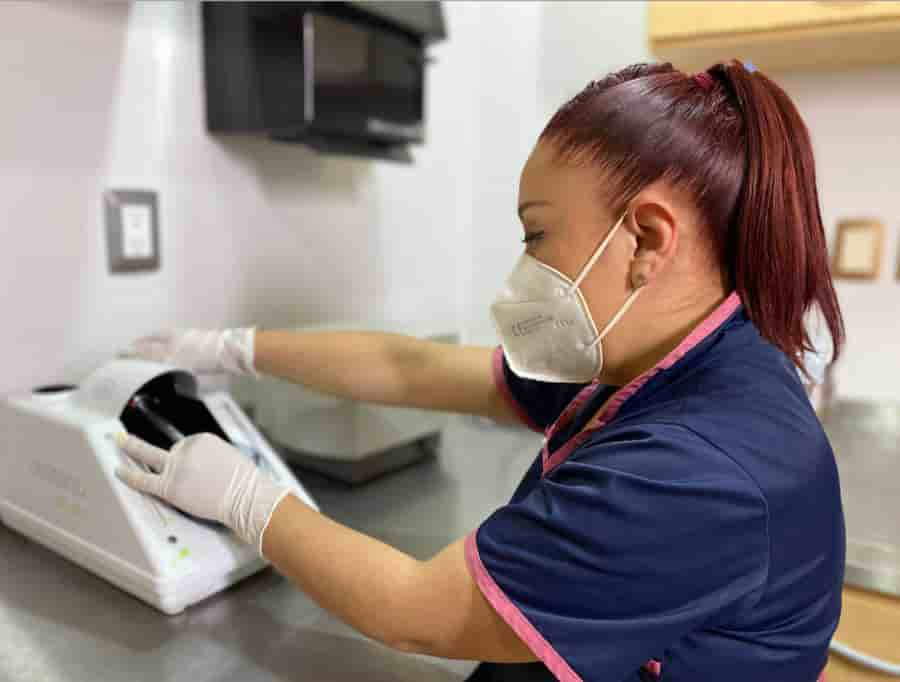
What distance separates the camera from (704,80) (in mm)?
647

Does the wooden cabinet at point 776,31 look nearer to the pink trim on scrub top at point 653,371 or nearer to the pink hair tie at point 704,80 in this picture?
the pink hair tie at point 704,80

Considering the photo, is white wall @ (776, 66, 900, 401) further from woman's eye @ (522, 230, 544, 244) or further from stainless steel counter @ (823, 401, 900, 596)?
woman's eye @ (522, 230, 544, 244)

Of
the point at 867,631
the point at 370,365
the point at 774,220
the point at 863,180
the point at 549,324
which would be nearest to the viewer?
the point at 774,220

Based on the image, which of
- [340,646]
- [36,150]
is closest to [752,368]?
[340,646]

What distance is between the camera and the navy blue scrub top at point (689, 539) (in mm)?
492

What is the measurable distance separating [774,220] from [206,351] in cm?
81

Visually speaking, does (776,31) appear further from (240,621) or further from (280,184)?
(240,621)

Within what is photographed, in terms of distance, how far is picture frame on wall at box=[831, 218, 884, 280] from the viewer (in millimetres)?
1444

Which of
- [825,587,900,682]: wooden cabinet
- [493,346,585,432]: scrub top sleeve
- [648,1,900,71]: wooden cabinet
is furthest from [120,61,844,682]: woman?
[648,1,900,71]: wooden cabinet

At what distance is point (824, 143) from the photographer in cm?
148

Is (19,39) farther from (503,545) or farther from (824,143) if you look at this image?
(824,143)

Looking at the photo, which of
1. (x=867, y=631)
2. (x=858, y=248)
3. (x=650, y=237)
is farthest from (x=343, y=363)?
(x=858, y=248)

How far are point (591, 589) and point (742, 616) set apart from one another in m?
0.15

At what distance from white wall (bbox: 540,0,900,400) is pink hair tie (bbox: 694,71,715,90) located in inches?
39.2
